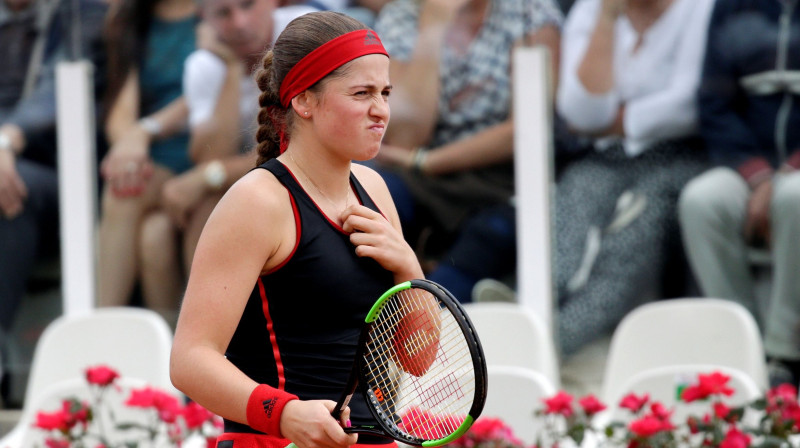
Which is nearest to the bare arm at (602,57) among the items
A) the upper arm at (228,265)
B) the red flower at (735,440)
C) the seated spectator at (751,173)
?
the seated spectator at (751,173)

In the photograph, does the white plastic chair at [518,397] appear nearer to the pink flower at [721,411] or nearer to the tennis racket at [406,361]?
the pink flower at [721,411]

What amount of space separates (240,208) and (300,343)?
0.79 ft

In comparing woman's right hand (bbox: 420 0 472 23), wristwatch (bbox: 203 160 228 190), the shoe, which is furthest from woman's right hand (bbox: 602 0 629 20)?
wristwatch (bbox: 203 160 228 190)

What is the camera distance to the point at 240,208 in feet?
5.40

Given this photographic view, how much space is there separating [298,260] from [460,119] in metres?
3.29

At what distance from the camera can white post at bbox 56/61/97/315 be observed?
5.39 meters

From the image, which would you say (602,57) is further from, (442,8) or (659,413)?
(659,413)

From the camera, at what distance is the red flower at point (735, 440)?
2764mm

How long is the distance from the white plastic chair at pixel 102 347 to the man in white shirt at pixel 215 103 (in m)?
0.81

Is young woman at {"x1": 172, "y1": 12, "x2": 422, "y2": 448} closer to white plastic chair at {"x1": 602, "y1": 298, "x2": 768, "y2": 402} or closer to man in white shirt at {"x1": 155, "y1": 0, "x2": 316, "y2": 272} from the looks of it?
white plastic chair at {"x1": 602, "y1": 298, "x2": 768, "y2": 402}

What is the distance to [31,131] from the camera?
5477mm

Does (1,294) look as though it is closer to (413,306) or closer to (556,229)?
(556,229)

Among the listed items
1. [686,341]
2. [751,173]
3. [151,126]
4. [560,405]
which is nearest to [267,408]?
[560,405]

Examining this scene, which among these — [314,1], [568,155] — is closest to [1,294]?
[314,1]
